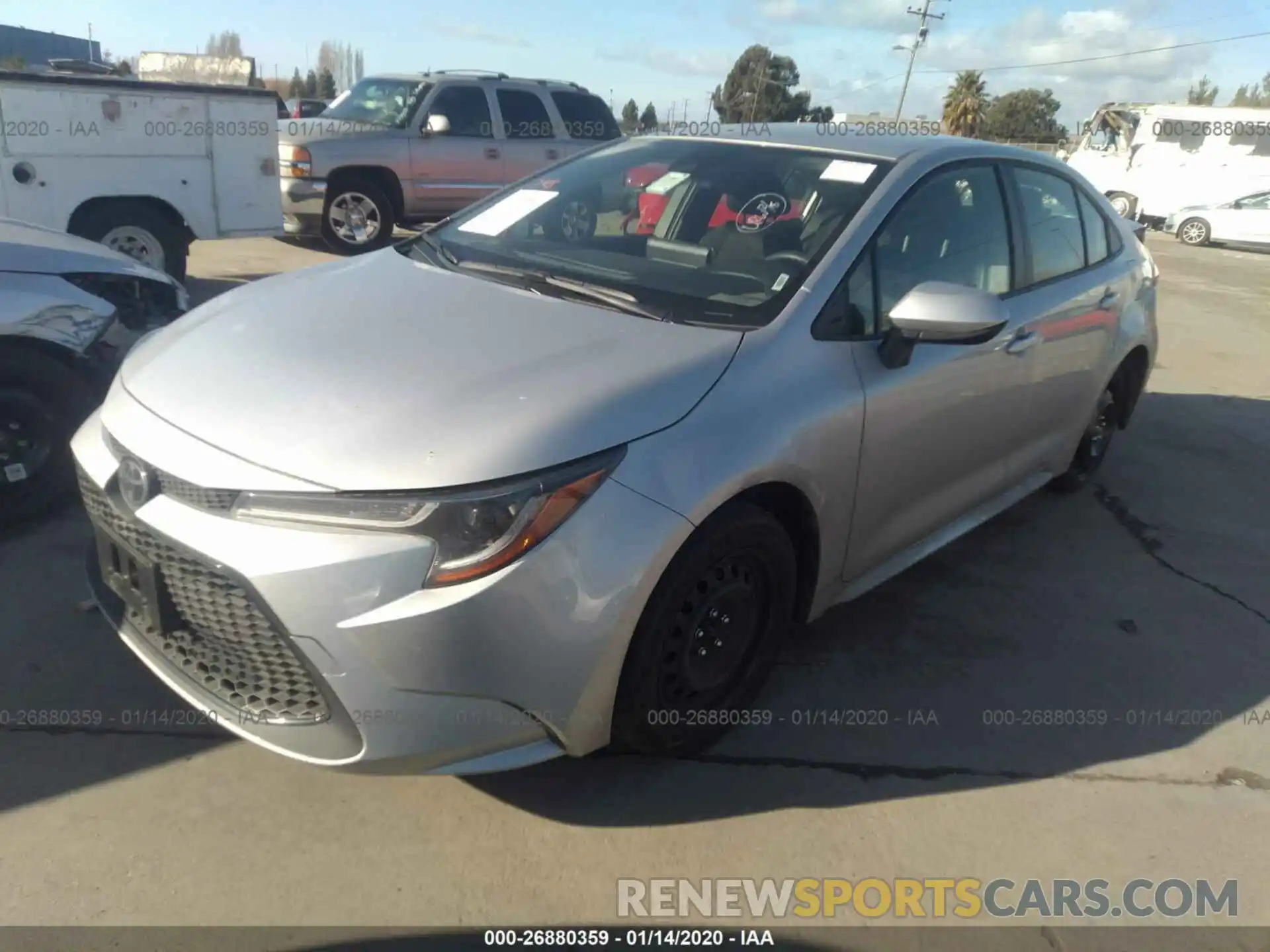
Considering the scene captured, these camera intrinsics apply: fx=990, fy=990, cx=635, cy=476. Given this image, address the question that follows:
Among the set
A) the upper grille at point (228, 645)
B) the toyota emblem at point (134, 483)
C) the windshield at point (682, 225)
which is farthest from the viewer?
the windshield at point (682, 225)

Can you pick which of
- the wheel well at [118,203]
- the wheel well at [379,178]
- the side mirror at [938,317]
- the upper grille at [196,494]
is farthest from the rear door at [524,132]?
the upper grille at [196,494]

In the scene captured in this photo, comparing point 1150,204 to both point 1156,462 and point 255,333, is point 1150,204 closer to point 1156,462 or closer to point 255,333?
point 1156,462

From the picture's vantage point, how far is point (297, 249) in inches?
449

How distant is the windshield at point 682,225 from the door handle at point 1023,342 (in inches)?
32.0

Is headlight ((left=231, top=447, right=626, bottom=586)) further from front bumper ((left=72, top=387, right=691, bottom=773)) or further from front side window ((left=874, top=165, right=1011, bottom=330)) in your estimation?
front side window ((left=874, top=165, right=1011, bottom=330))

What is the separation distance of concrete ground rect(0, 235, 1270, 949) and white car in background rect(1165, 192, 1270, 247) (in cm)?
2015

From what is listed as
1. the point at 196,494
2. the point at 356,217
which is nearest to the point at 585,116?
the point at 356,217

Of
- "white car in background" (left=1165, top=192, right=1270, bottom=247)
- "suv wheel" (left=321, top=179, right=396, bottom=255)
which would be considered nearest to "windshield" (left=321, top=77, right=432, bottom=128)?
"suv wheel" (left=321, top=179, right=396, bottom=255)

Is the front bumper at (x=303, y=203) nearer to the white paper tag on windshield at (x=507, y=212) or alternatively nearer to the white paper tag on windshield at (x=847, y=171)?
the white paper tag on windshield at (x=507, y=212)

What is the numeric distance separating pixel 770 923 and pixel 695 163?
98.3 inches

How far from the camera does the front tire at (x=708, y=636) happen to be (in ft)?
7.91

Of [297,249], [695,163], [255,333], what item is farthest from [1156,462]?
[297,249]

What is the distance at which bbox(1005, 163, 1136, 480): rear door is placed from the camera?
3814mm

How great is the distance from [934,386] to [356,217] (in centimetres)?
871
